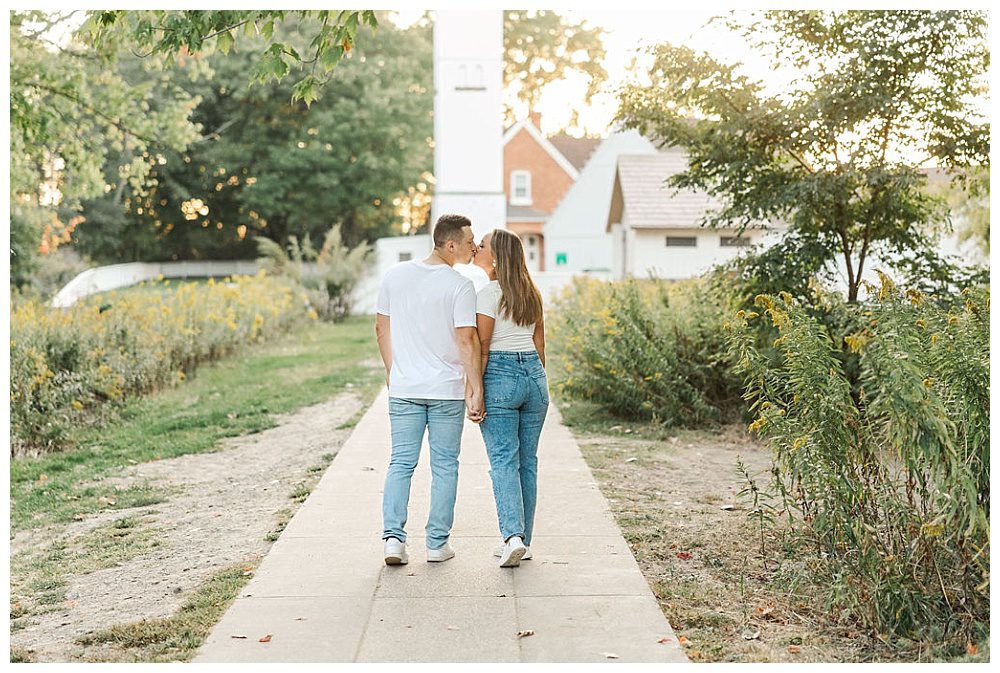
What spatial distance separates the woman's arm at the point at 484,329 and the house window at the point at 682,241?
2213 centimetres

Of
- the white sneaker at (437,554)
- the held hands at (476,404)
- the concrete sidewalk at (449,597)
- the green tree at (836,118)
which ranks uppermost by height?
the green tree at (836,118)

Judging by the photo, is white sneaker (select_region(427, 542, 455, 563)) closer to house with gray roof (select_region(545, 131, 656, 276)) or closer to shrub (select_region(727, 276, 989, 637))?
shrub (select_region(727, 276, 989, 637))

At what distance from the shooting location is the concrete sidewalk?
4.48m

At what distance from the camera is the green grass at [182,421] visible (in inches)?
324

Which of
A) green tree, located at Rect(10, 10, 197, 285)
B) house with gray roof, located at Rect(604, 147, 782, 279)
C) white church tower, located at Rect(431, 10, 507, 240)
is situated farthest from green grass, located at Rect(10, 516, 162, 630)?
house with gray roof, located at Rect(604, 147, 782, 279)

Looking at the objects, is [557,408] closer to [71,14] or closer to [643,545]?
[643,545]

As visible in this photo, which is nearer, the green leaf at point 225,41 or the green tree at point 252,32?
the green tree at point 252,32

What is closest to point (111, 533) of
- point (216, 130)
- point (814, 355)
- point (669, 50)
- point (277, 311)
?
point (814, 355)

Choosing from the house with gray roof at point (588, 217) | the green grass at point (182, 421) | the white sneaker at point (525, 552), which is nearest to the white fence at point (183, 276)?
the green grass at point (182, 421)

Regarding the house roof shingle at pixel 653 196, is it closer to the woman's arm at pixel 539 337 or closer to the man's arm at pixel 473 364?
the woman's arm at pixel 539 337

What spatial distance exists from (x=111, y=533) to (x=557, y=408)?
609 centimetres

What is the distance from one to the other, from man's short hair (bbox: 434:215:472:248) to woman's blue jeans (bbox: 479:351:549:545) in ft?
2.06

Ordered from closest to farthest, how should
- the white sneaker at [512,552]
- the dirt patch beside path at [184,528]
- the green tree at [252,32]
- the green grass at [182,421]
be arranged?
the dirt patch beside path at [184,528] < the white sneaker at [512,552] < the green tree at [252,32] < the green grass at [182,421]

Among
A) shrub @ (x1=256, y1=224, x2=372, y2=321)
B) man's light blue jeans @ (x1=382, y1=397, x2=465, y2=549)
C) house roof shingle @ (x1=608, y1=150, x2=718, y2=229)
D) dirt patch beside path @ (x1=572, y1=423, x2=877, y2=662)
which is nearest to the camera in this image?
dirt patch beside path @ (x1=572, y1=423, x2=877, y2=662)
